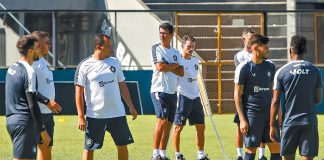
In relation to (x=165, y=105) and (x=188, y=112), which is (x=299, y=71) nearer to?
(x=165, y=105)

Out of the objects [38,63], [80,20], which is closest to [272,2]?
[80,20]

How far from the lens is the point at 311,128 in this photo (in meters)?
11.5

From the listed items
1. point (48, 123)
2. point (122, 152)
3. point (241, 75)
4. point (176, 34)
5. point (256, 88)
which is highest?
point (176, 34)

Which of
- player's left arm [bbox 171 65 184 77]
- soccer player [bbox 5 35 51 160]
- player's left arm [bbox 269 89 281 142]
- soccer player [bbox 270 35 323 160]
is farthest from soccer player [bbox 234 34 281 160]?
soccer player [bbox 5 35 51 160]

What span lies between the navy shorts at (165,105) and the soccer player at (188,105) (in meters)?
0.33

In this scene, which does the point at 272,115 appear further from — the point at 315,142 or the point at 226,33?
the point at 226,33

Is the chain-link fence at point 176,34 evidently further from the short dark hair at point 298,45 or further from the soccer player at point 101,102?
the short dark hair at point 298,45

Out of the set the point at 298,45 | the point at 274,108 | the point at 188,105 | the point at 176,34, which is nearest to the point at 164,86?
the point at 188,105

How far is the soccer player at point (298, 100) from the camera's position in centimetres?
1143

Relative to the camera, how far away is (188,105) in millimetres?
15734

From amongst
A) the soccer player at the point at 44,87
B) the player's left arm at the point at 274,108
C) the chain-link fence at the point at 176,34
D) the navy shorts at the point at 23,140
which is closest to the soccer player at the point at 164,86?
the soccer player at the point at 44,87

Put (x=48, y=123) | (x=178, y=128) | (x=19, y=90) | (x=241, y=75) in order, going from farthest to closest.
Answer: (x=178, y=128) < (x=48, y=123) < (x=241, y=75) < (x=19, y=90)

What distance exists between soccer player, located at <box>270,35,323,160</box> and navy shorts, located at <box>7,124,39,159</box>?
3.00 m

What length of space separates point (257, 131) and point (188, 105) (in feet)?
11.2
